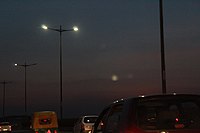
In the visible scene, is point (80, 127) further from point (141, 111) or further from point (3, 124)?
point (3, 124)

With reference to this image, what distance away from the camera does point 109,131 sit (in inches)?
327

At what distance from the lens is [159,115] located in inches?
300

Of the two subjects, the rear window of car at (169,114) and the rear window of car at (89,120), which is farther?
the rear window of car at (89,120)

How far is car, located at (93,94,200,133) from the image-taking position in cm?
730

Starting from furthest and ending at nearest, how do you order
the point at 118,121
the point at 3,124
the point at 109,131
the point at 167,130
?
1. the point at 3,124
2. the point at 109,131
3. the point at 118,121
4. the point at 167,130

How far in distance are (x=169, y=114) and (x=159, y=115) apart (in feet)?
0.53

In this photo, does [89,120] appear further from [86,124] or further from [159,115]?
[159,115]

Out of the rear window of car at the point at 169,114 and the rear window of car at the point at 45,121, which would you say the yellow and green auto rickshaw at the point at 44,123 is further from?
the rear window of car at the point at 169,114

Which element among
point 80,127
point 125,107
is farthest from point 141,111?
point 80,127

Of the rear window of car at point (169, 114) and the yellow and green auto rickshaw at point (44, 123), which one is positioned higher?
the rear window of car at point (169, 114)

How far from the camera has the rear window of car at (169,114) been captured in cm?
739

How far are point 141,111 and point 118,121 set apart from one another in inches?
15.7

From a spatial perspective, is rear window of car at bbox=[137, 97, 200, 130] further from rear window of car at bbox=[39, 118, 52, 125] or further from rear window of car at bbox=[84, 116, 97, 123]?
rear window of car at bbox=[39, 118, 52, 125]

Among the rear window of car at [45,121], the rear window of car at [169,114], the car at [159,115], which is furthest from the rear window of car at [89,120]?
the rear window of car at [169,114]
